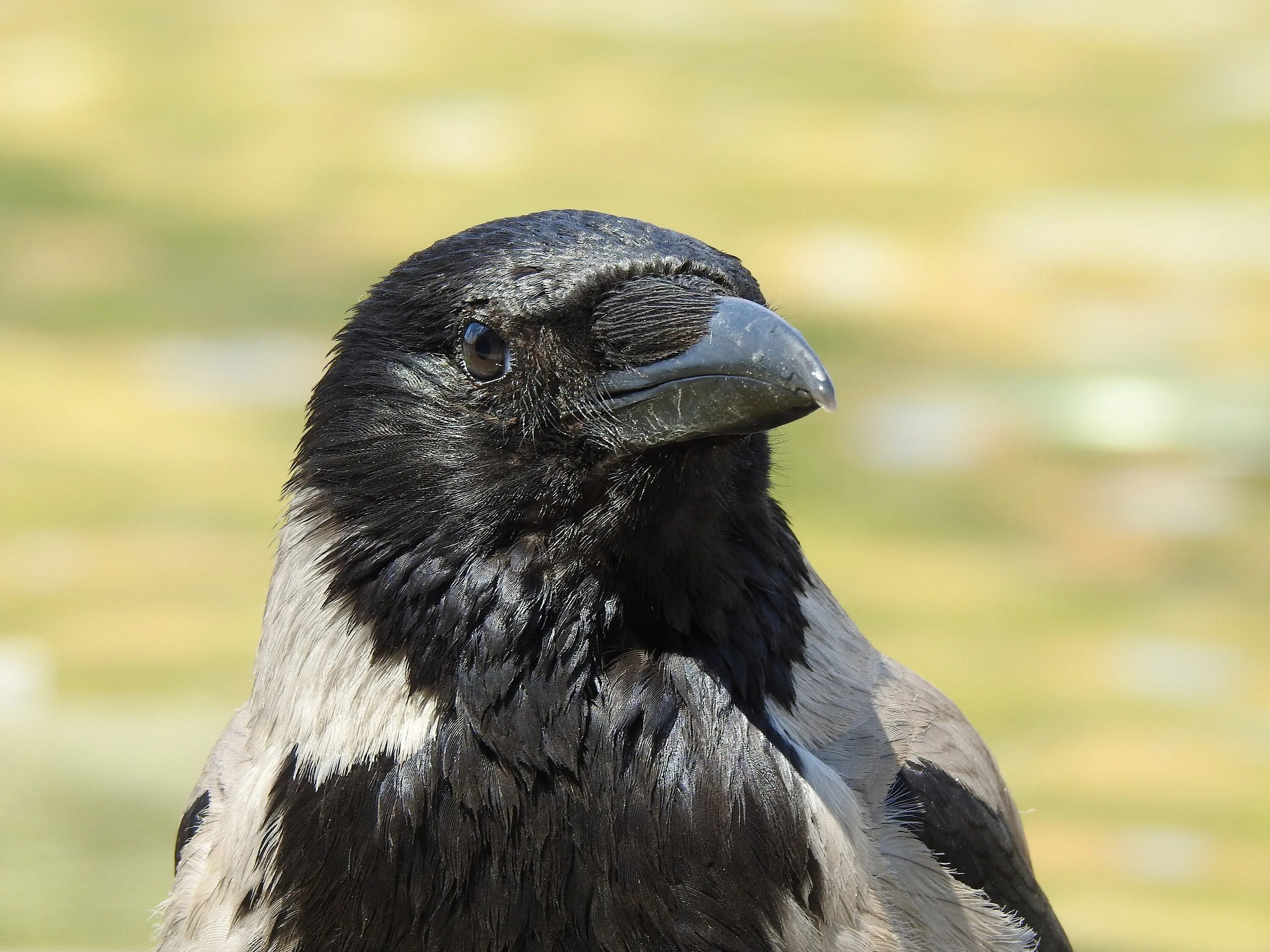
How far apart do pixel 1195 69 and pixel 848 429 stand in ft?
19.2

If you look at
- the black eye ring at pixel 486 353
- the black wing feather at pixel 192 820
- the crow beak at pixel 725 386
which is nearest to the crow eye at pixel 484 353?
the black eye ring at pixel 486 353

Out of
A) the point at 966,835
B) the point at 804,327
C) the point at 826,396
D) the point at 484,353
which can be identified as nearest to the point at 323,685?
the point at 484,353

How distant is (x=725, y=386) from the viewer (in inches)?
117

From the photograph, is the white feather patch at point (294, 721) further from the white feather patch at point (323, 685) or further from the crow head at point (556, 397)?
the crow head at point (556, 397)

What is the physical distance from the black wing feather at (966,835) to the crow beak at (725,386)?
98 centimetres

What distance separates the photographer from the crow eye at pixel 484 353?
3178 mm

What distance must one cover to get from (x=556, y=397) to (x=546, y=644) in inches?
16.4

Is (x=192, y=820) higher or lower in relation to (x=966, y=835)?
lower

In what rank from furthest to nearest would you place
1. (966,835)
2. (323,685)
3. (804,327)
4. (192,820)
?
1. (804,327)
2. (192,820)
3. (966,835)
4. (323,685)

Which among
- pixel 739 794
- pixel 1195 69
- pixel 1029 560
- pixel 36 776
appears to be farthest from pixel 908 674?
pixel 1195 69

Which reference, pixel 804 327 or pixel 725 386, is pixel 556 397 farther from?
pixel 804 327

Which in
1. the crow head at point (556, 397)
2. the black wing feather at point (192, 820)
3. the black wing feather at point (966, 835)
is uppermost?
the crow head at point (556, 397)

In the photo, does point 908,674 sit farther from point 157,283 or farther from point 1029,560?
point 157,283

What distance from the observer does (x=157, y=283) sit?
1074cm
